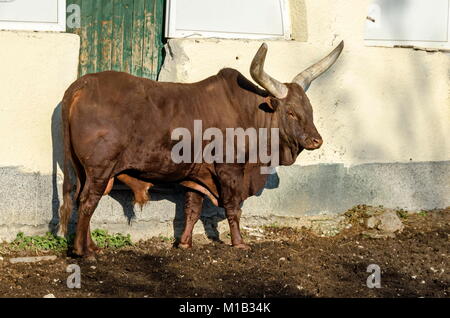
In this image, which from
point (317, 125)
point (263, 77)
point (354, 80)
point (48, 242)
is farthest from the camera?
point (354, 80)

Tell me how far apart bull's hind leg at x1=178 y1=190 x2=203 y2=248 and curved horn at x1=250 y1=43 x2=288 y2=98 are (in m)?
1.21

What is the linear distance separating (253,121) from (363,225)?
5.93 ft

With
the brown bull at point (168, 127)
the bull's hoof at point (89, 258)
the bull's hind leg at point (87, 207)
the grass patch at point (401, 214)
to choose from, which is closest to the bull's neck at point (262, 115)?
the brown bull at point (168, 127)

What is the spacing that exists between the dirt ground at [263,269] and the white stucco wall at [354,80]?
0.97m

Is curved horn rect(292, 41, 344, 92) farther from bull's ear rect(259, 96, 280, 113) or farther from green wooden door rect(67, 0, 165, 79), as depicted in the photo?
green wooden door rect(67, 0, 165, 79)

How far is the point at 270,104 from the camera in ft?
24.1

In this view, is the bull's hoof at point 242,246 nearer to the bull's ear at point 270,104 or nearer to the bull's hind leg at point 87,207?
the bull's ear at point 270,104

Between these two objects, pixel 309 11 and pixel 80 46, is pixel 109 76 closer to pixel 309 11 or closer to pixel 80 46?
pixel 80 46

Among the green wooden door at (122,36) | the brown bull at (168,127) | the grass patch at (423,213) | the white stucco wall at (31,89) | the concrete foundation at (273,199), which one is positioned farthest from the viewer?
the grass patch at (423,213)

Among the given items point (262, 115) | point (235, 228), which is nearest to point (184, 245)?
point (235, 228)

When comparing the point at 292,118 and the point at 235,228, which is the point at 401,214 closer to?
the point at 292,118

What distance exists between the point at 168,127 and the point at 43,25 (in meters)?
1.59

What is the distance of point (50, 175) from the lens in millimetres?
7305

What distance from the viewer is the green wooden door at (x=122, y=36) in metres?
7.75
